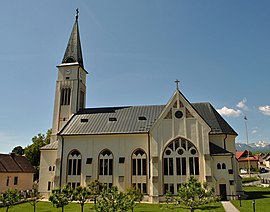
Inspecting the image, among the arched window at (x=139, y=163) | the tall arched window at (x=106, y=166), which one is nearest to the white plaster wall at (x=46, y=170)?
the tall arched window at (x=106, y=166)

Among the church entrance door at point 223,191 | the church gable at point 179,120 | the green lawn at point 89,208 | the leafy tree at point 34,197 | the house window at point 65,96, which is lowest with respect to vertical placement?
the green lawn at point 89,208

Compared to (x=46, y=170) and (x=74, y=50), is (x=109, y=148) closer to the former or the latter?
(x=46, y=170)

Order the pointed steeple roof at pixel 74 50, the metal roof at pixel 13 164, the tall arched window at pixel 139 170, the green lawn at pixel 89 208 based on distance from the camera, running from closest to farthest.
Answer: the green lawn at pixel 89 208, the tall arched window at pixel 139 170, the metal roof at pixel 13 164, the pointed steeple roof at pixel 74 50

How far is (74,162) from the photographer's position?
42.4 meters

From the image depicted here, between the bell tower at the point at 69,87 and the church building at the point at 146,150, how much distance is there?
1425 millimetres

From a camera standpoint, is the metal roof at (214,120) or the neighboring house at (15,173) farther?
the neighboring house at (15,173)

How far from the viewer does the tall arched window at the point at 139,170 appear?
3950cm

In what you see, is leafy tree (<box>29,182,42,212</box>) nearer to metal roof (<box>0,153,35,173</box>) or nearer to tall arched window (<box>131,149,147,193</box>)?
metal roof (<box>0,153,35,173</box>)

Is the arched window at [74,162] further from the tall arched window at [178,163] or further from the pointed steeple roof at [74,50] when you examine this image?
the pointed steeple roof at [74,50]

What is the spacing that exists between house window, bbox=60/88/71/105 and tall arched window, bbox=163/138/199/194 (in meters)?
22.2

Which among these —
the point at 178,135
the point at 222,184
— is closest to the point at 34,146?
the point at 178,135

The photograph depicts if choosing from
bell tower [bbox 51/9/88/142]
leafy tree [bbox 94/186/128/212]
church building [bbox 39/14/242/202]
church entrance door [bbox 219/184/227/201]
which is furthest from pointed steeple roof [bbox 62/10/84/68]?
leafy tree [bbox 94/186/128/212]

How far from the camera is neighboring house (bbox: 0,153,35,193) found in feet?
159

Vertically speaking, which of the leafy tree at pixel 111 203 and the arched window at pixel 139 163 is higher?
the arched window at pixel 139 163
